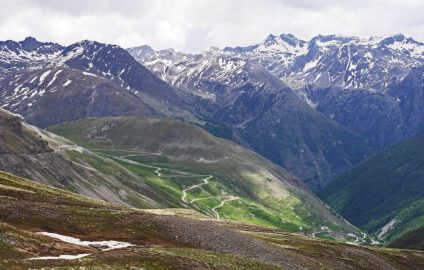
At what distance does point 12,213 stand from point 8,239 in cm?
1455

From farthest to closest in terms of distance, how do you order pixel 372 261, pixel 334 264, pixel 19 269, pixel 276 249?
pixel 372 261 → pixel 334 264 → pixel 276 249 → pixel 19 269

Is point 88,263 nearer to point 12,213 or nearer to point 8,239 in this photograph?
point 8,239

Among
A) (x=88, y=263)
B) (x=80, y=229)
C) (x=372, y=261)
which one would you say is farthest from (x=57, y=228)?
(x=372, y=261)

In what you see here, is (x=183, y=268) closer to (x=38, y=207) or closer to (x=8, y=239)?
(x=8, y=239)

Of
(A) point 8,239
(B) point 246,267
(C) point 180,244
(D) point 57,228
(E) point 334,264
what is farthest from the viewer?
(E) point 334,264

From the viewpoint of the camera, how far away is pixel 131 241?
74750mm

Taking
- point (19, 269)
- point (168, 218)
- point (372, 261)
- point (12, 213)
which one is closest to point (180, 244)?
point (168, 218)

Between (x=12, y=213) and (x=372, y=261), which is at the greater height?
(x=12, y=213)

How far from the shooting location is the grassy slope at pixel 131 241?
2258 inches

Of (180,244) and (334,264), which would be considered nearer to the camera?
(180,244)

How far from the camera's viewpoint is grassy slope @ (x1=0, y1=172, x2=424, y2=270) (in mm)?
57344

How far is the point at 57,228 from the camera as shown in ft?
239

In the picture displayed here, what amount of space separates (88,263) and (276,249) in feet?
133

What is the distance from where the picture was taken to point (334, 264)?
324 ft
